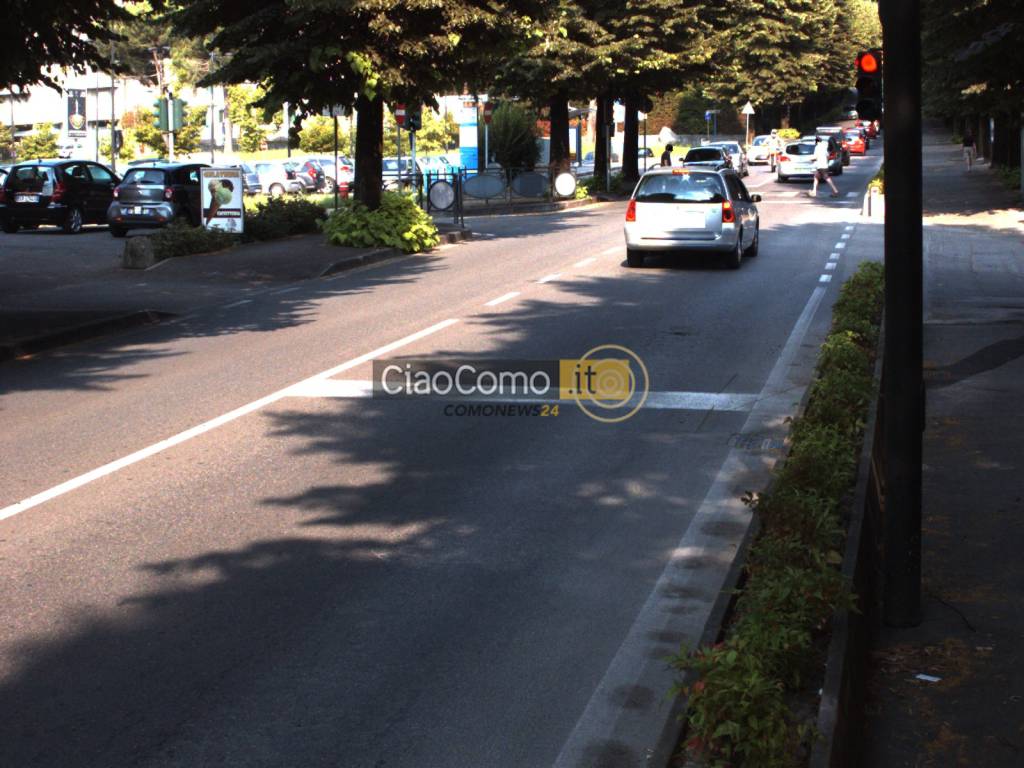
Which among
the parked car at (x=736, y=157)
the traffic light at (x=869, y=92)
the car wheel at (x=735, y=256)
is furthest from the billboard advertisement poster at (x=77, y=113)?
the traffic light at (x=869, y=92)

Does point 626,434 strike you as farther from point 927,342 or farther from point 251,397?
point 927,342

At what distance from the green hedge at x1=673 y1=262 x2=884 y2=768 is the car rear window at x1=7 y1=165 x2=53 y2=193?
2831cm

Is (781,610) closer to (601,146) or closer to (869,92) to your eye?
(869,92)

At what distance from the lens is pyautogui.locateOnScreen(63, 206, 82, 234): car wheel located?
33.6 meters

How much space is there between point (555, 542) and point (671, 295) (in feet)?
38.2

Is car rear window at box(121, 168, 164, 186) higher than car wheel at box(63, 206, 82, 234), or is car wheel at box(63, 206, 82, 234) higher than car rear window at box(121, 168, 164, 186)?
car rear window at box(121, 168, 164, 186)

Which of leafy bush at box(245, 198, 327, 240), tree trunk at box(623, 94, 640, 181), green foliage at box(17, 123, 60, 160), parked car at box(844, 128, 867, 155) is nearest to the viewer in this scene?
leafy bush at box(245, 198, 327, 240)

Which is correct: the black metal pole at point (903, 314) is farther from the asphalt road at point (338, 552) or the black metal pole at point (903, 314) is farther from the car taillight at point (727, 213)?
the car taillight at point (727, 213)

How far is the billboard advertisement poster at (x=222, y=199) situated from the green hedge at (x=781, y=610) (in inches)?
755

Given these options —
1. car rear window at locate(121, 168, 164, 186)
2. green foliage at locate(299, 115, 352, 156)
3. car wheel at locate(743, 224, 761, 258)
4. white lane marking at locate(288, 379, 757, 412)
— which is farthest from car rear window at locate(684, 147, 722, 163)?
white lane marking at locate(288, 379, 757, 412)

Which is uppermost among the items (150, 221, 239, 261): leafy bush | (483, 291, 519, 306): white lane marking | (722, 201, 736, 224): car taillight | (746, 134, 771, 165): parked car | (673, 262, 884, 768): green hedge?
(746, 134, 771, 165): parked car

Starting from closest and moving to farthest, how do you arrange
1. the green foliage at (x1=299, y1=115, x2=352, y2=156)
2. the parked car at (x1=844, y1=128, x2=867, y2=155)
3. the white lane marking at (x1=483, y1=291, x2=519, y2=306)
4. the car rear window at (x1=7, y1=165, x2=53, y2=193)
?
the white lane marking at (x1=483, y1=291, x2=519, y2=306)
the car rear window at (x1=7, y1=165, x2=53, y2=193)
the parked car at (x1=844, y1=128, x2=867, y2=155)
the green foliage at (x1=299, y1=115, x2=352, y2=156)

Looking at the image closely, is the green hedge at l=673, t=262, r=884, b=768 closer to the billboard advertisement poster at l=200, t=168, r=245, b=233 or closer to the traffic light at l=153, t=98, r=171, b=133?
the billboard advertisement poster at l=200, t=168, r=245, b=233

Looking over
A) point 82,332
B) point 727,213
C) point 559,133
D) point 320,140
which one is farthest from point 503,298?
point 320,140
